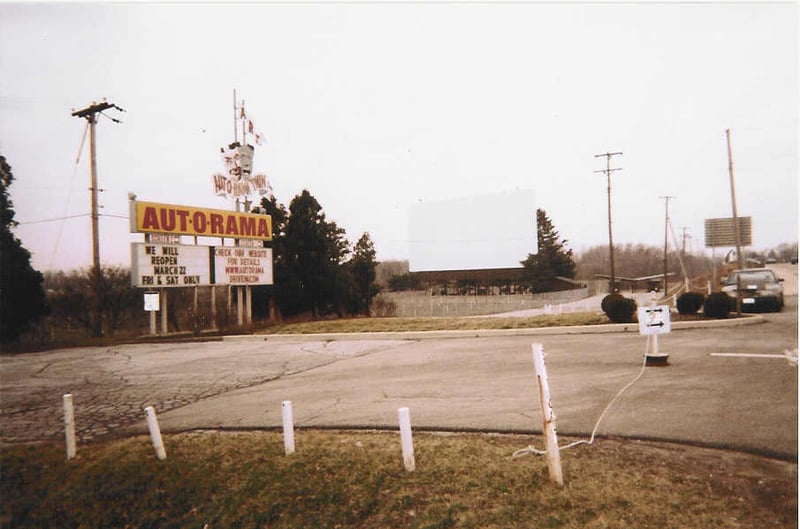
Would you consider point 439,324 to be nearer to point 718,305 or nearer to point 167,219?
point 718,305

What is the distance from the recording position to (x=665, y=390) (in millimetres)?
7000

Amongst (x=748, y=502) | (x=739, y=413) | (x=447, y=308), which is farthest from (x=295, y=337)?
(x=447, y=308)

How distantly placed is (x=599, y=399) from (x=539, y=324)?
347 inches

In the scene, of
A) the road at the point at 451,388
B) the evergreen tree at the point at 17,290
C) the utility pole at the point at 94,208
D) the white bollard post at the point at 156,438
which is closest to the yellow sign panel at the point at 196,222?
the utility pole at the point at 94,208

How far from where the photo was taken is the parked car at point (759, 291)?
15.8 meters

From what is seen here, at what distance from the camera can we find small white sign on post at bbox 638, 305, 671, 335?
25.9 feet

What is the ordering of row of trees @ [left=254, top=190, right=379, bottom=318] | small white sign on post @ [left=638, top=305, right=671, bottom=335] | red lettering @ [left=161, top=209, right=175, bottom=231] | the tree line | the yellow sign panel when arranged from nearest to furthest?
small white sign on post @ [left=638, top=305, right=671, bottom=335]
the tree line
the yellow sign panel
red lettering @ [left=161, top=209, right=175, bottom=231]
row of trees @ [left=254, top=190, right=379, bottom=318]

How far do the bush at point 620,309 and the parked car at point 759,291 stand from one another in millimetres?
4014

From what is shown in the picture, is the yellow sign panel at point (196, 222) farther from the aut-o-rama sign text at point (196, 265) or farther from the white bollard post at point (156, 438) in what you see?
the white bollard post at point (156, 438)

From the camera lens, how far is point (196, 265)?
20078 mm

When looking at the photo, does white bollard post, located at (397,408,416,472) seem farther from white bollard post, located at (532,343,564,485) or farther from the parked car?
the parked car

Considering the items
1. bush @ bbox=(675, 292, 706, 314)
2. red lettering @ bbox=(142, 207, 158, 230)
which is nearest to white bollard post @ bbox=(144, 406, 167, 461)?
red lettering @ bbox=(142, 207, 158, 230)

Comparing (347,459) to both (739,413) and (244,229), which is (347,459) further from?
(244,229)

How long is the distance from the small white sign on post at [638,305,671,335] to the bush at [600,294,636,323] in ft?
22.4
